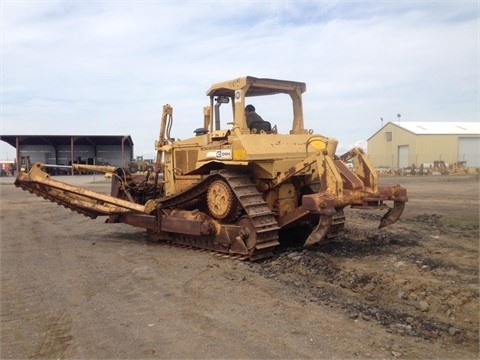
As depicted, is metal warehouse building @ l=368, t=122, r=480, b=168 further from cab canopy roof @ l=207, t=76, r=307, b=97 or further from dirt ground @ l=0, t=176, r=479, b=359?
dirt ground @ l=0, t=176, r=479, b=359

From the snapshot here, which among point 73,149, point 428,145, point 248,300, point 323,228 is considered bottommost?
point 248,300

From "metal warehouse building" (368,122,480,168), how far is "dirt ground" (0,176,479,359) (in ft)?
145

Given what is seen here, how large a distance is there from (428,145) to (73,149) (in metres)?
36.8

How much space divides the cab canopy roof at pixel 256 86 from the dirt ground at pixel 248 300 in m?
2.89

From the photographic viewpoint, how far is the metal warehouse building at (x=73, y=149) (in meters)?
47.3

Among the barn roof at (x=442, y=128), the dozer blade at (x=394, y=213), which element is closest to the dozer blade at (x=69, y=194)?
the dozer blade at (x=394, y=213)

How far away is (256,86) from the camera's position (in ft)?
27.6

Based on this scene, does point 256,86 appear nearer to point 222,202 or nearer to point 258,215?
point 222,202

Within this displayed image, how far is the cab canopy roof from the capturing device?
8258 millimetres

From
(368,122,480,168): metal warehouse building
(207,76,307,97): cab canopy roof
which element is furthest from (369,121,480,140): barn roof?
(207,76,307,97): cab canopy roof

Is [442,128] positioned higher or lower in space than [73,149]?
higher

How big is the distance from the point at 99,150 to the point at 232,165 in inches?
1693

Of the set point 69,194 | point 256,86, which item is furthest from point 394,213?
point 69,194

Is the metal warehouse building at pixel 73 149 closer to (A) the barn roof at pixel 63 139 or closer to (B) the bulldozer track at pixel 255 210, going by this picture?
(A) the barn roof at pixel 63 139
